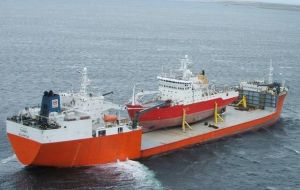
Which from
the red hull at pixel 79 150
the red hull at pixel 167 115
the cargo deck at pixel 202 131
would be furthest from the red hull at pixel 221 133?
the red hull at pixel 167 115

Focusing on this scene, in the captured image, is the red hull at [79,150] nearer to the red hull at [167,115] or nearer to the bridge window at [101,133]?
the bridge window at [101,133]

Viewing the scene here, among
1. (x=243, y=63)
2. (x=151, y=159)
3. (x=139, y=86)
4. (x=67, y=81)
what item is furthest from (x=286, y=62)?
(x=151, y=159)

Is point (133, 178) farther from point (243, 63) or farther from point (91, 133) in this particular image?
point (243, 63)

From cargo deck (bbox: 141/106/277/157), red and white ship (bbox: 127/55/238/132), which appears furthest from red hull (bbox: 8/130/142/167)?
red and white ship (bbox: 127/55/238/132)

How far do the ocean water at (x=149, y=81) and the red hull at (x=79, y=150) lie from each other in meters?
0.65

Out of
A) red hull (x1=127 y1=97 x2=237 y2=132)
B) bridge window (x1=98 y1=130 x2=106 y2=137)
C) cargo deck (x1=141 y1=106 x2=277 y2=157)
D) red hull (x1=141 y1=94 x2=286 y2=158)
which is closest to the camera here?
bridge window (x1=98 y1=130 x2=106 y2=137)

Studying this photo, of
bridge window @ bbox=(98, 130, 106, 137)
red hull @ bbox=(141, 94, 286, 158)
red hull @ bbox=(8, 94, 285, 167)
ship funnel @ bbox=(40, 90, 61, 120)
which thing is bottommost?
red hull @ bbox=(141, 94, 286, 158)

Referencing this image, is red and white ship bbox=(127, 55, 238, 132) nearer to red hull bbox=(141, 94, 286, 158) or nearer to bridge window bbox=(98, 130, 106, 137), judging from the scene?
red hull bbox=(141, 94, 286, 158)

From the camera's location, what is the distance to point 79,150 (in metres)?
34.9

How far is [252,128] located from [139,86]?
20.4 metres

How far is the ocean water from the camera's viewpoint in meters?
35.2

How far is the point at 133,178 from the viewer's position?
115ft

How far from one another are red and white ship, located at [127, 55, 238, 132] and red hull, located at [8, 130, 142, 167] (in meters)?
4.89

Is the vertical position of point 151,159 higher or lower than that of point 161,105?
lower
